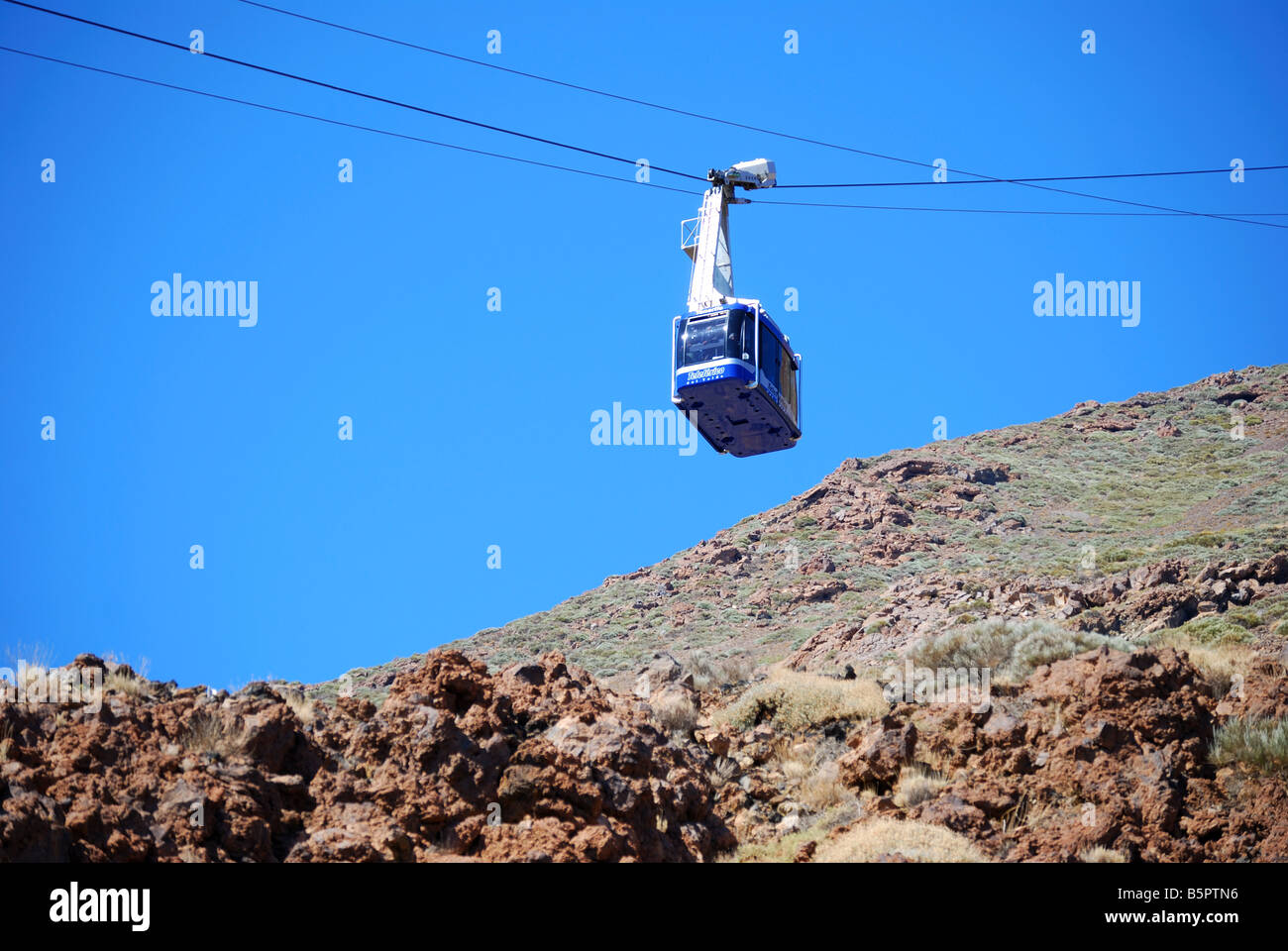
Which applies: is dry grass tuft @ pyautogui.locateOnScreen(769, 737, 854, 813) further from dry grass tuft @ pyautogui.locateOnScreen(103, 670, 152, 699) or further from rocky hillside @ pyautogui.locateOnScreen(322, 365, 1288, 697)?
rocky hillside @ pyautogui.locateOnScreen(322, 365, 1288, 697)

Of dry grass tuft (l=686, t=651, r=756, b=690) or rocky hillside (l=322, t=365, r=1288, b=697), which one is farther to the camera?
rocky hillside (l=322, t=365, r=1288, b=697)

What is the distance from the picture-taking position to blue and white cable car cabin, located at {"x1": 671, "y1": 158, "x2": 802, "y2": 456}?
77.1 ft

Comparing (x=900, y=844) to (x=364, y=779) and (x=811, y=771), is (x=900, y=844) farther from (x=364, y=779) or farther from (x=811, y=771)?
(x=364, y=779)

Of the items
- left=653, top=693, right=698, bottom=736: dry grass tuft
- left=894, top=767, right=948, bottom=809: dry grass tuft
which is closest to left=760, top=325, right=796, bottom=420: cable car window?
left=653, top=693, right=698, bottom=736: dry grass tuft

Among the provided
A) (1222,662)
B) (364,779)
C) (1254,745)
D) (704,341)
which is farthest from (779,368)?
(364,779)

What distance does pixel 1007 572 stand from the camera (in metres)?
44.0

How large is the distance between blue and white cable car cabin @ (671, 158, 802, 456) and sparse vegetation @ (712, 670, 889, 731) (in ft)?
17.5

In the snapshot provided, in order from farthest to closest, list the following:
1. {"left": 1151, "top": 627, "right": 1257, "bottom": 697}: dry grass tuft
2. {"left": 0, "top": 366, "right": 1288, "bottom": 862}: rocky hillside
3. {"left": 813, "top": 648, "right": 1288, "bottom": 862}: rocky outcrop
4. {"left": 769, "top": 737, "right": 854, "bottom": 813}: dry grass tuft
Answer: {"left": 1151, "top": 627, "right": 1257, "bottom": 697}: dry grass tuft
{"left": 769, "top": 737, "right": 854, "bottom": 813}: dry grass tuft
{"left": 813, "top": 648, "right": 1288, "bottom": 862}: rocky outcrop
{"left": 0, "top": 366, "right": 1288, "bottom": 862}: rocky hillside

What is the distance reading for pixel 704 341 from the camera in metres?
23.9

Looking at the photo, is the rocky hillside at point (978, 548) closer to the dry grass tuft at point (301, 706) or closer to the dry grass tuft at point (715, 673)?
the dry grass tuft at point (715, 673)

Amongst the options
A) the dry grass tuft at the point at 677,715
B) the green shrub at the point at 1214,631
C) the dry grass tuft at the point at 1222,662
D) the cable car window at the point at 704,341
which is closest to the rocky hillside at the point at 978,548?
the green shrub at the point at 1214,631

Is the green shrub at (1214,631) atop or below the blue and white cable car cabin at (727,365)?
below

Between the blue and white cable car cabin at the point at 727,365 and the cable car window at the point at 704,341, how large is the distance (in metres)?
0.02

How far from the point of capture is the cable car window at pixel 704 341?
77.6ft
